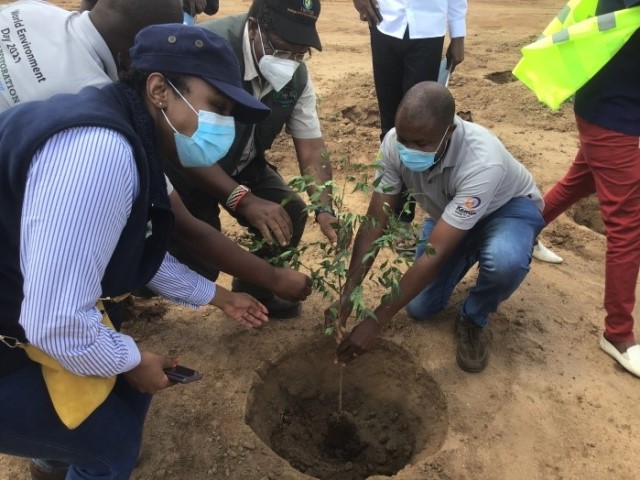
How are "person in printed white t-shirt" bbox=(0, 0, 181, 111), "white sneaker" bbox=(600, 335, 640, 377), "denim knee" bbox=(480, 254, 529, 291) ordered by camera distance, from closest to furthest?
"person in printed white t-shirt" bbox=(0, 0, 181, 111)
"denim knee" bbox=(480, 254, 529, 291)
"white sneaker" bbox=(600, 335, 640, 377)

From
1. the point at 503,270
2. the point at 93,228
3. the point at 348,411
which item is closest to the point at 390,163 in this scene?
the point at 503,270

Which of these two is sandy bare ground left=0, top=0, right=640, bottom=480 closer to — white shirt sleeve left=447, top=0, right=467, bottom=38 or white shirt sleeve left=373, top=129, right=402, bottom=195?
white shirt sleeve left=373, top=129, right=402, bottom=195

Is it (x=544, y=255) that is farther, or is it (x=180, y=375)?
(x=544, y=255)

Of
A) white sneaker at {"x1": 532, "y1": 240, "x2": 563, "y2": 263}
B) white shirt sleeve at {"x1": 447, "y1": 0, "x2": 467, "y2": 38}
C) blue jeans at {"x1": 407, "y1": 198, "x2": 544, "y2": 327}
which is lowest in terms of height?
white sneaker at {"x1": 532, "y1": 240, "x2": 563, "y2": 263}

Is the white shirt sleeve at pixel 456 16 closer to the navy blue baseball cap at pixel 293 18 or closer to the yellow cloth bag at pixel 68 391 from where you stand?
the navy blue baseball cap at pixel 293 18

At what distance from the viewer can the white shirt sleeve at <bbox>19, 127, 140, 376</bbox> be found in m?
1.42

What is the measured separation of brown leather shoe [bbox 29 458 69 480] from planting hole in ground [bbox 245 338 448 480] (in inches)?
33.5

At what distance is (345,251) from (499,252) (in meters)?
0.99

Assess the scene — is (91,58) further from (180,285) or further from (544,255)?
(544,255)

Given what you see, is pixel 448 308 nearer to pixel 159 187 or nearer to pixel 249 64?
pixel 249 64

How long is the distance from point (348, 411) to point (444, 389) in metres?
0.61

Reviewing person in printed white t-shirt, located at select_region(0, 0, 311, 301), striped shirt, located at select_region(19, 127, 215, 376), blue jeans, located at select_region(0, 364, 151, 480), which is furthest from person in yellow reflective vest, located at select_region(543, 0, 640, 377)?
blue jeans, located at select_region(0, 364, 151, 480)

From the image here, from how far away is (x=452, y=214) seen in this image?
281cm

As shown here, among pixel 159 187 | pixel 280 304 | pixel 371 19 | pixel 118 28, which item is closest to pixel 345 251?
pixel 159 187
